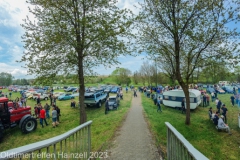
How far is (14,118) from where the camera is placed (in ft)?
42.5

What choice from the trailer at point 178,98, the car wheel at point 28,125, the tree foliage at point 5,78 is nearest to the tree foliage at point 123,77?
the trailer at point 178,98

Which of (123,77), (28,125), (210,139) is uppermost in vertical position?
(123,77)

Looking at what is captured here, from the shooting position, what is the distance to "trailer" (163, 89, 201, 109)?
61.8 feet

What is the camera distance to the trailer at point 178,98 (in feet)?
61.8

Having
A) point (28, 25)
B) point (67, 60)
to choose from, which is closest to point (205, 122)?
point (67, 60)

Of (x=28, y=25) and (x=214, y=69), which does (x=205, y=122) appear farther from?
(x=28, y=25)

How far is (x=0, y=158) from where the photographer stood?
1652 millimetres

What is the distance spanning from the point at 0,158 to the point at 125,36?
983cm

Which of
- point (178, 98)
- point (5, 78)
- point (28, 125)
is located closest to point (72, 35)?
point (28, 125)

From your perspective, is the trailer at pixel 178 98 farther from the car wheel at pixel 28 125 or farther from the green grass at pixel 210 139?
the car wheel at pixel 28 125

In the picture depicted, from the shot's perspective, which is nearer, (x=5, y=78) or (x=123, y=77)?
(x=123, y=77)

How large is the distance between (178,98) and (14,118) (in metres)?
18.1

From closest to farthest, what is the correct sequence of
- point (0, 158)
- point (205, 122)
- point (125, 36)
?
1. point (0, 158)
2. point (125, 36)
3. point (205, 122)

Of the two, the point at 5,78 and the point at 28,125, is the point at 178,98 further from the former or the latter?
the point at 5,78
